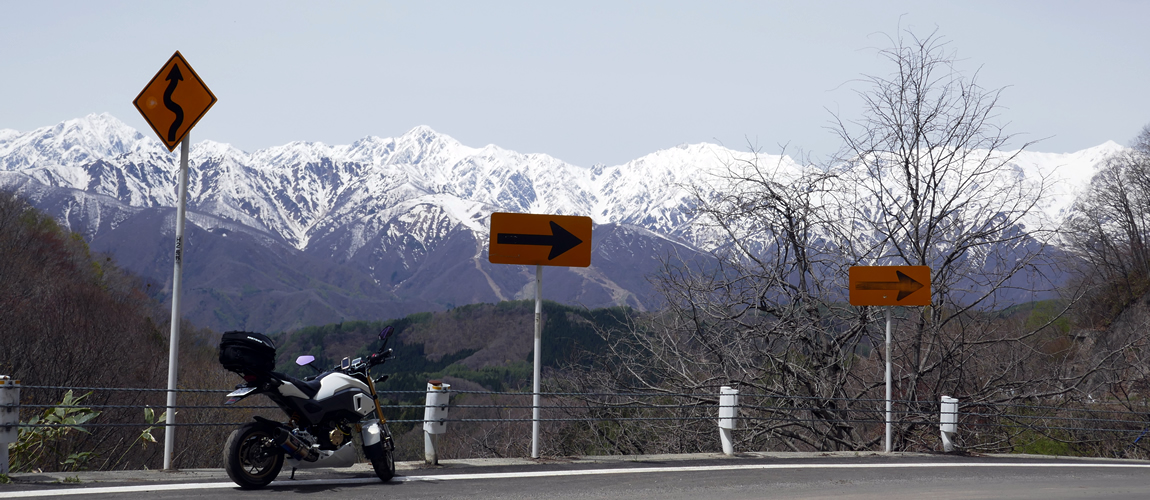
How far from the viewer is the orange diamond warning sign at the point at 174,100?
28.1 ft

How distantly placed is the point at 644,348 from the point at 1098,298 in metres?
38.2

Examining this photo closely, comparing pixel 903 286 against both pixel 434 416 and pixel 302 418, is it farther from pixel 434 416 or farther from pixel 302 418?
pixel 302 418

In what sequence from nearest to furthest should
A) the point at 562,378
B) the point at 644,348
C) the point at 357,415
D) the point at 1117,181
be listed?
the point at 357,415
the point at 644,348
the point at 562,378
the point at 1117,181

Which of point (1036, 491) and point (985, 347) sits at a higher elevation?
point (985, 347)

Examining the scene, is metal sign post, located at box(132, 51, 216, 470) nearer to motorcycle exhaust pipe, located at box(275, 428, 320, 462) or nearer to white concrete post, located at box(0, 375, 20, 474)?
white concrete post, located at box(0, 375, 20, 474)

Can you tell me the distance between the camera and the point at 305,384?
7.60 metres

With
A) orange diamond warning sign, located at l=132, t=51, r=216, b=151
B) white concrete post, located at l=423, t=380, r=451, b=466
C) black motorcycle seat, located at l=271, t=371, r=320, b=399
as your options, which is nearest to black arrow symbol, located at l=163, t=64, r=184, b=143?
orange diamond warning sign, located at l=132, t=51, r=216, b=151

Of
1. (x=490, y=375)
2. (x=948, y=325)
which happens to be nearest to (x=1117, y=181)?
(x=948, y=325)

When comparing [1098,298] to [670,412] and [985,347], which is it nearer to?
[985,347]

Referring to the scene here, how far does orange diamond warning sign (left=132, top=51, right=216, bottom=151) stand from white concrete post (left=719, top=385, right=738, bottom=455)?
281 inches

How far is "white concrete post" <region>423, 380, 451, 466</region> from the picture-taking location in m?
9.17

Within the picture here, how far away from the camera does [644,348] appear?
18.4 m

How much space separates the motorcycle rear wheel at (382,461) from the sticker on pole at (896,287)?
7607mm

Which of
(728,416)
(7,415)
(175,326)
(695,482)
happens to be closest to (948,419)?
(728,416)
